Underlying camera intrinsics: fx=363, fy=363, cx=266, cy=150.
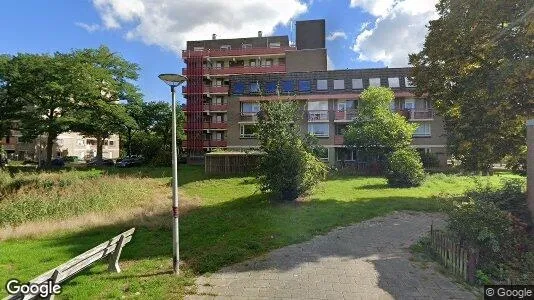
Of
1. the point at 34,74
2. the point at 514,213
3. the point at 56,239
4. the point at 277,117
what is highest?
the point at 34,74

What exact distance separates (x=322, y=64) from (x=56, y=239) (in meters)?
42.4

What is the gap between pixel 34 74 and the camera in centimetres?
3847

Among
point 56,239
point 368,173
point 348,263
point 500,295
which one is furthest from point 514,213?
point 368,173

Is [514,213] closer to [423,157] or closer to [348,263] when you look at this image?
[348,263]

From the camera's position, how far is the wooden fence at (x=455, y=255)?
7238 millimetres

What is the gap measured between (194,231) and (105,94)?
3522cm

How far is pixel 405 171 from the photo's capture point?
20.9 m

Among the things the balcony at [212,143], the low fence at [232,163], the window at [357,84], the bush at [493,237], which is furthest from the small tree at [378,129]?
the balcony at [212,143]

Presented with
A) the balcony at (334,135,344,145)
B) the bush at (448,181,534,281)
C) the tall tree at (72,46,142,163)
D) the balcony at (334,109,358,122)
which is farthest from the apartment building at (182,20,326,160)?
the bush at (448,181,534,281)

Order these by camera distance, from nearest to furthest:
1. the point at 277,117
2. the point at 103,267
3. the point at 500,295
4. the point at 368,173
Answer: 1. the point at 500,295
2. the point at 103,267
3. the point at 277,117
4. the point at 368,173

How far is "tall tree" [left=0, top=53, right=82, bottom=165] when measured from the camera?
3738cm

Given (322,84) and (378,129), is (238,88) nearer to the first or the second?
(322,84)

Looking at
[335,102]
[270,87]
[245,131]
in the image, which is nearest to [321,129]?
[335,102]

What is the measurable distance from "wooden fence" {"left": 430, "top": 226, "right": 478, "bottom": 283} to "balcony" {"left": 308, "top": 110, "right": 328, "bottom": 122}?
101ft
